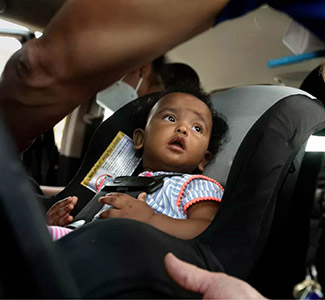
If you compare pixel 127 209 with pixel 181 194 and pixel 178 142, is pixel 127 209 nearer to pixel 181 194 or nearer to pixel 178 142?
pixel 181 194

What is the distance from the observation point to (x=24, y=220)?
0.47 meters

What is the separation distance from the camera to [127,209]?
41.9 inches

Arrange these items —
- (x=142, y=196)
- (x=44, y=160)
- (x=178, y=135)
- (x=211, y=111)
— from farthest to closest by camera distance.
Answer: (x=44, y=160) < (x=211, y=111) < (x=178, y=135) < (x=142, y=196)

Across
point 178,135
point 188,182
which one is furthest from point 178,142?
point 188,182

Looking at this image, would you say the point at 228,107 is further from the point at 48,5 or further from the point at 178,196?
the point at 48,5

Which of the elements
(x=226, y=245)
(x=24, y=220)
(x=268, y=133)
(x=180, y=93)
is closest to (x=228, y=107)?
(x=180, y=93)

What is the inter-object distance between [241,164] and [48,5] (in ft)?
1.50

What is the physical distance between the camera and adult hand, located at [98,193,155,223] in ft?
3.44

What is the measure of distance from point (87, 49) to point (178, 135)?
746 millimetres

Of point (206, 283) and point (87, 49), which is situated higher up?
point (87, 49)

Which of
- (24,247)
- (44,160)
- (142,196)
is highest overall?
(24,247)

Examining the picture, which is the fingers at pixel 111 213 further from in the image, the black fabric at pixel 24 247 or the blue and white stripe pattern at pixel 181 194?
the black fabric at pixel 24 247

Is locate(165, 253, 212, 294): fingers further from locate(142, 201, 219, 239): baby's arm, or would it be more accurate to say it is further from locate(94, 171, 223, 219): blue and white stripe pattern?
locate(94, 171, 223, 219): blue and white stripe pattern

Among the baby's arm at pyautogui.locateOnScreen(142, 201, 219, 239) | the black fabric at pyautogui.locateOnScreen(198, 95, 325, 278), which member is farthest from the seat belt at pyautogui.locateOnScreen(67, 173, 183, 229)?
the black fabric at pyautogui.locateOnScreen(198, 95, 325, 278)
